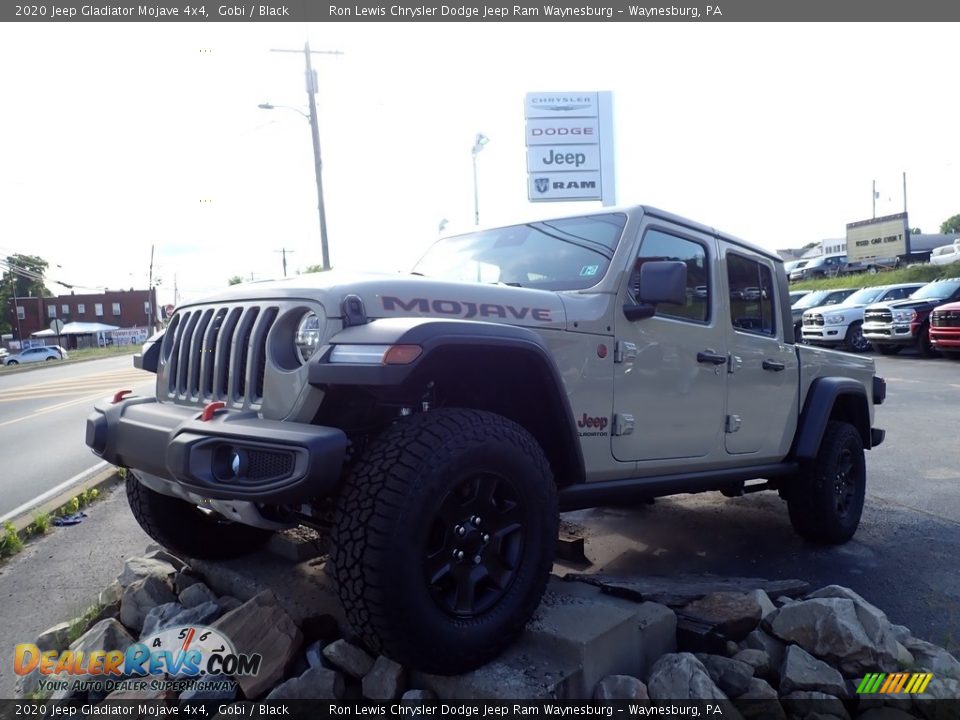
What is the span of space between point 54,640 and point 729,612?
3.00 metres

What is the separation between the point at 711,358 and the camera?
388cm

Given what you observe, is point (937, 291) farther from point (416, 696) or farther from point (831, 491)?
point (416, 696)

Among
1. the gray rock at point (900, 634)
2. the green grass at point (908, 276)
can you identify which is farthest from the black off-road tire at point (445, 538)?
the green grass at point (908, 276)

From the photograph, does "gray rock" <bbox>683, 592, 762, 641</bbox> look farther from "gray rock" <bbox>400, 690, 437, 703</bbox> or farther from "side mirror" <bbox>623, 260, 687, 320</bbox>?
"side mirror" <bbox>623, 260, 687, 320</bbox>

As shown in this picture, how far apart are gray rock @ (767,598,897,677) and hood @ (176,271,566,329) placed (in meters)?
1.55

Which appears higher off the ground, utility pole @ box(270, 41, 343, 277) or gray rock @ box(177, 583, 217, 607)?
utility pole @ box(270, 41, 343, 277)

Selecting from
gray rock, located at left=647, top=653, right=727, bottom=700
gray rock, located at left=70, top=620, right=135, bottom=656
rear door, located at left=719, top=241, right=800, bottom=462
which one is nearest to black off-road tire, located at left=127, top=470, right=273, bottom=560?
gray rock, located at left=70, top=620, right=135, bottom=656

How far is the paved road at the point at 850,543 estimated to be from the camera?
4.01 metres

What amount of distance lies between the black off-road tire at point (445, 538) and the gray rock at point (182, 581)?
167cm

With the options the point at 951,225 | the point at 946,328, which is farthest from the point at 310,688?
the point at 951,225

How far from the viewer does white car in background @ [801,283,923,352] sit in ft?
64.7

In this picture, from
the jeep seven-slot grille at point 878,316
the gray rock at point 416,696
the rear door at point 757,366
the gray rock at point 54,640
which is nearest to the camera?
the gray rock at point 416,696

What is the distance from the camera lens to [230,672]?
2.83 m

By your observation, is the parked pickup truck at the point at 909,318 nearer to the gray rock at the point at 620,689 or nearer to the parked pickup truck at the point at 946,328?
the parked pickup truck at the point at 946,328
